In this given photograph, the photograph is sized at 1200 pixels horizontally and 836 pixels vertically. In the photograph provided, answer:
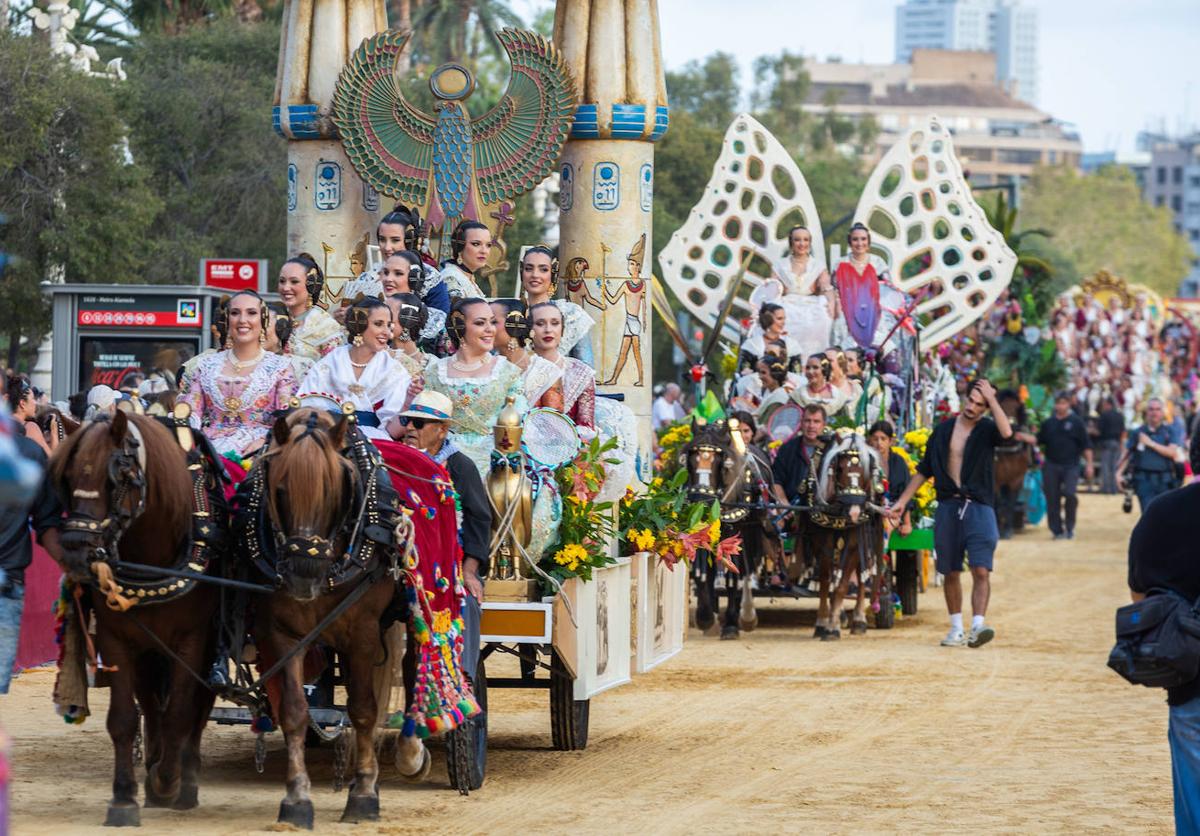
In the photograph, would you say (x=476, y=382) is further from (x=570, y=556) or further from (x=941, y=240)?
(x=941, y=240)

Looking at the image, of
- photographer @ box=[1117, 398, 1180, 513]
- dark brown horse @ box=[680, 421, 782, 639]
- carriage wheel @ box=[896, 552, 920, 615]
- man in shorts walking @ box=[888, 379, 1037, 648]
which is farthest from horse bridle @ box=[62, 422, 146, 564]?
photographer @ box=[1117, 398, 1180, 513]

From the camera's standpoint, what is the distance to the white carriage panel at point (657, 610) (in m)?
12.8

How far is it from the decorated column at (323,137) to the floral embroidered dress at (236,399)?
5582mm

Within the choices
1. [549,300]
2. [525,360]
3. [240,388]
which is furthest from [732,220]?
[240,388]

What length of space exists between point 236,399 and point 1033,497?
2722 centimetres

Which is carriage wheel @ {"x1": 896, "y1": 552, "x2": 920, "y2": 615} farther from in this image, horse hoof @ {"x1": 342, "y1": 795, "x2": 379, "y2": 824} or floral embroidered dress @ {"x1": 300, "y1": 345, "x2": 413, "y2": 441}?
horse hoof @ {"x1": 342, "y1": 795, "x2": 379, "y2": 824}

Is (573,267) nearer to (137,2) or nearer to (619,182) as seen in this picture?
(619,182)

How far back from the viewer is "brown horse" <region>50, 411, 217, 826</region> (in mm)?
9016

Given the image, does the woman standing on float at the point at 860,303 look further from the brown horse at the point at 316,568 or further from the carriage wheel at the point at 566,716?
the brown horse at the point at 316,568

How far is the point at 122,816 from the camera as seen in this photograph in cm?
938

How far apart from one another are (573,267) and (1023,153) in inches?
7084

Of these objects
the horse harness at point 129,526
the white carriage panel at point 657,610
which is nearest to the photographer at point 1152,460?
the white carriage panel at point 657,610

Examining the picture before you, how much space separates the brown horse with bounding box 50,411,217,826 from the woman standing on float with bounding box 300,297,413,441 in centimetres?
131

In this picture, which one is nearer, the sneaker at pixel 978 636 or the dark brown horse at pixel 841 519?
the sneaker at pixel 978 636
